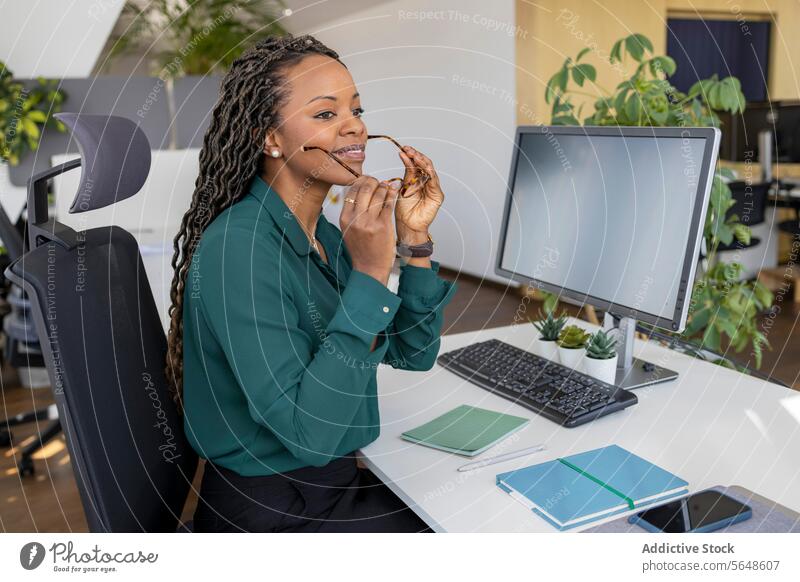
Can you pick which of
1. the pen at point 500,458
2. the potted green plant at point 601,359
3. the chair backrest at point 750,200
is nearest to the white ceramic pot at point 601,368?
the potted green plant at point 601,359

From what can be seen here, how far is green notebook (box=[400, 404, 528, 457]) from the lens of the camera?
3.56ft

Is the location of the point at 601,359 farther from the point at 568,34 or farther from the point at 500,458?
the point at 568,34

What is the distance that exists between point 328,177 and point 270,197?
103 mm

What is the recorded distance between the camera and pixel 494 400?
127 centimetres

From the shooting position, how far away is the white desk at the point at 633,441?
0.94 meters

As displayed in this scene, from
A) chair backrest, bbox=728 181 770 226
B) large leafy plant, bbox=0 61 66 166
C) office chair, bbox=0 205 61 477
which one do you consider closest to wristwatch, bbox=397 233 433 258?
office chair, bbox=0 205 61 477

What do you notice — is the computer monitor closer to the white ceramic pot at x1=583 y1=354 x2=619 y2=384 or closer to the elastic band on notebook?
the white ceramic pot at x1=583 y1=354 x2=619 y2=384

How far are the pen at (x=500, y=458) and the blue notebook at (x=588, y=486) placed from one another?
0.05 metres

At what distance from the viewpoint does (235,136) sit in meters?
1.05

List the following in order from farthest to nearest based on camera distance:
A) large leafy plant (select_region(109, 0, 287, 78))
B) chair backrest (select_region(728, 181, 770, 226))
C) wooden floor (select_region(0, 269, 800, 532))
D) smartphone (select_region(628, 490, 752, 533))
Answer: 1. large leafy plant (select_region(109, 0, 287, 78))
2. chair backrest (select_region(728, 181, 770, 226))
3. wooden floor (select_region(0, 269, 800, 532))
4. smartphone (select_region(628, 490, 752, 533))

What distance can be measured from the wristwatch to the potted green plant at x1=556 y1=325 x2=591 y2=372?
34 cm

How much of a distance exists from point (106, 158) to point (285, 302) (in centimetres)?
28
